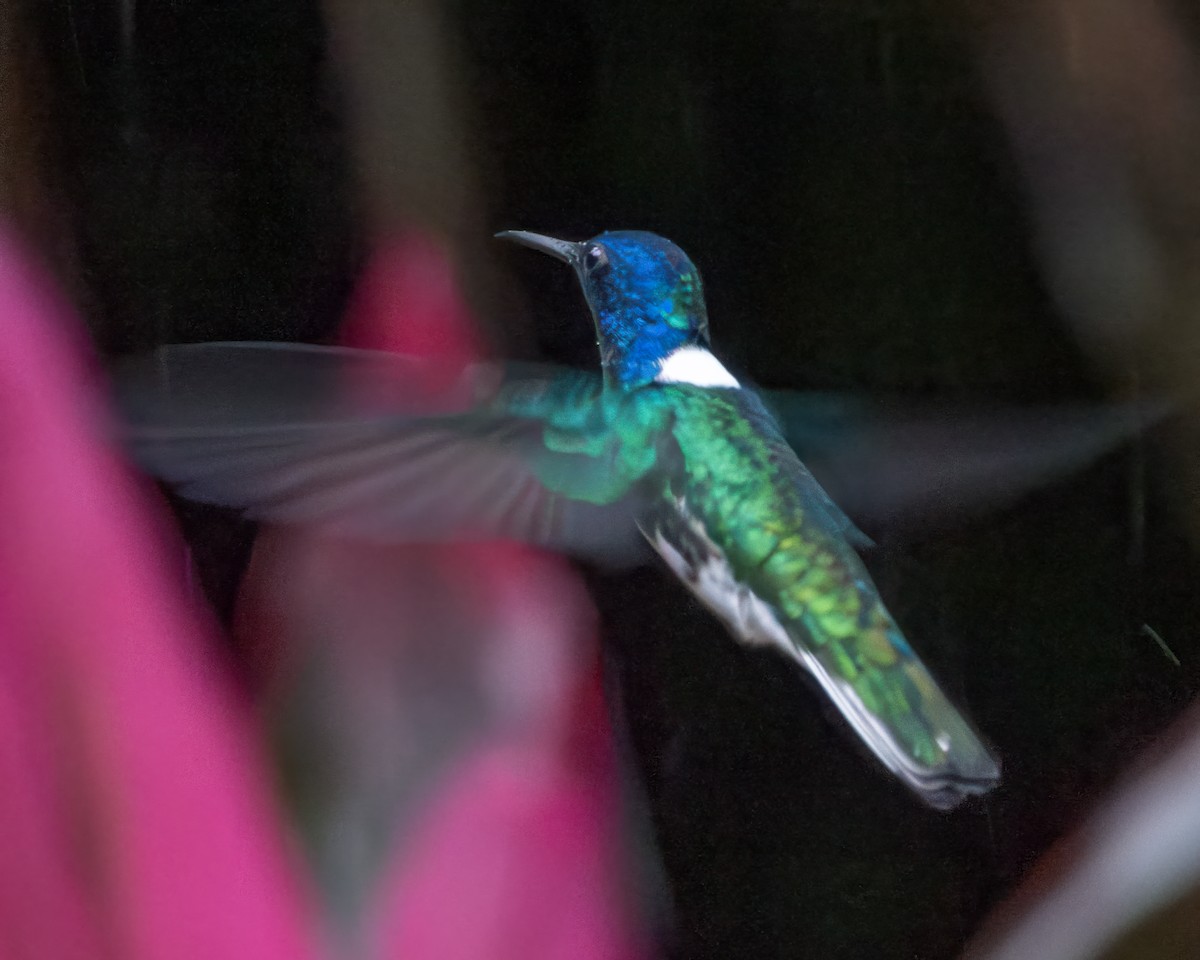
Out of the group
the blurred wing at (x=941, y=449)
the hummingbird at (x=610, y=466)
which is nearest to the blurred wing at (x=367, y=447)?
the hummingbird at (x=610, y=466)

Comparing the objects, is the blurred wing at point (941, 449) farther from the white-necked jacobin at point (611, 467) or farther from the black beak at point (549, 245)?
the black beak at point (549, 245)

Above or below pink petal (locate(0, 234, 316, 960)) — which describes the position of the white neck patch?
above

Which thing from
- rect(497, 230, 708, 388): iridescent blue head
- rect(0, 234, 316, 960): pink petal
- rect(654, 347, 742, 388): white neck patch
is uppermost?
rect(497, 230, 708, 388): iridescent blue head

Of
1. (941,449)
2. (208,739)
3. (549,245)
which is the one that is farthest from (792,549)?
(208,739)

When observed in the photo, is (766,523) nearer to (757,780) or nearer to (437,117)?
(757,780)

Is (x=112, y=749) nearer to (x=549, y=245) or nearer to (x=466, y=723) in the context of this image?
(x=466, y=723)

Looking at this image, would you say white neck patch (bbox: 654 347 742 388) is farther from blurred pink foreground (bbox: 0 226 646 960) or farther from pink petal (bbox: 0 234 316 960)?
pink petal (bbox: 0 234 316 960)

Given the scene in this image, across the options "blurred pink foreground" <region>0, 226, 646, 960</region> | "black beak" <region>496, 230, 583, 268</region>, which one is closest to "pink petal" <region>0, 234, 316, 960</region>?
"blurred pink foreground" <region>0, 226, 646, 960</region>
